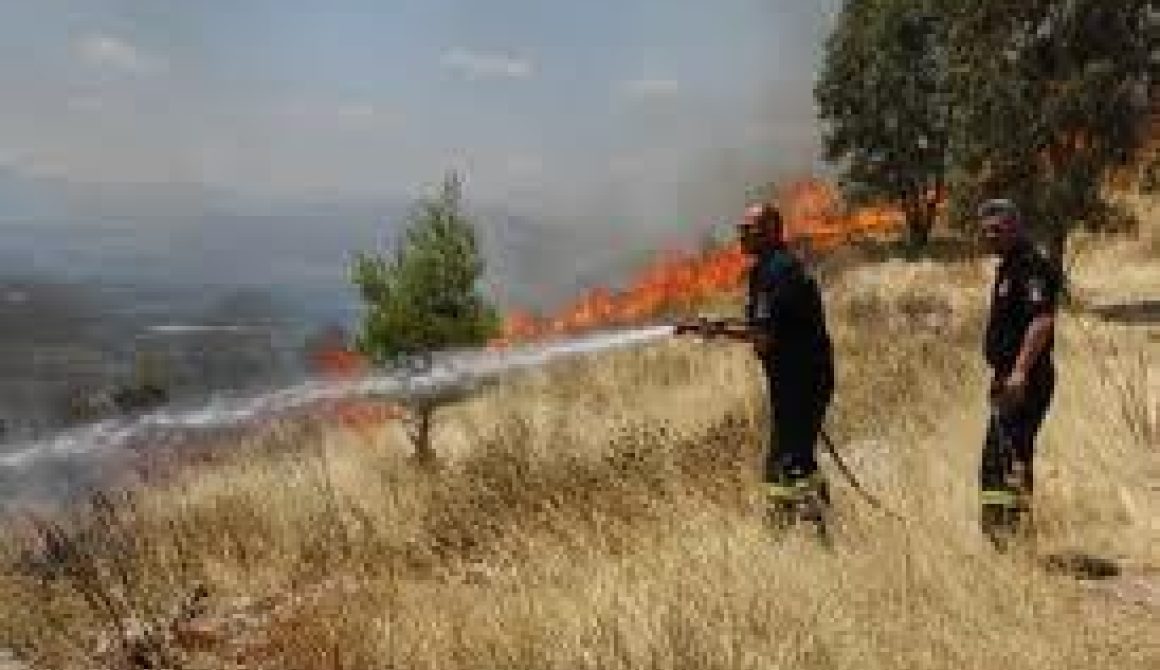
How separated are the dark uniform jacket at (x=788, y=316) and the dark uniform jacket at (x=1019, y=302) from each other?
877 millimetres

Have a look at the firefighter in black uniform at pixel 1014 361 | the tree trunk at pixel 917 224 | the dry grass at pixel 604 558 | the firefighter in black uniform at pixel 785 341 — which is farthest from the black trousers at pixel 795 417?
the tree trunk at pixel 917 224

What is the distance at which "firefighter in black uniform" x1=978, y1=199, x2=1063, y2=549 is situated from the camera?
9.59 m

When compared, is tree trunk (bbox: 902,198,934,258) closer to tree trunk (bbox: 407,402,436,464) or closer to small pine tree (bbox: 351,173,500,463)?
small pine tree (bbox: 351,173,500,463)

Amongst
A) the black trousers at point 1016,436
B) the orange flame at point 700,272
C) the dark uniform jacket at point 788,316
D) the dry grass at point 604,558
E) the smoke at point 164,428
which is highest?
the dark uniform jacket at point 788,316

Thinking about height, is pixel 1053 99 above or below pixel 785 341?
above

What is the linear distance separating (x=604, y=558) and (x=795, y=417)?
190 cm

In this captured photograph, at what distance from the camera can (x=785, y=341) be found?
32.8ft

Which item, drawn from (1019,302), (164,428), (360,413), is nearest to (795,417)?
(1019,302)

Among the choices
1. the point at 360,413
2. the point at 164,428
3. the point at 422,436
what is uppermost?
the point at 422,436

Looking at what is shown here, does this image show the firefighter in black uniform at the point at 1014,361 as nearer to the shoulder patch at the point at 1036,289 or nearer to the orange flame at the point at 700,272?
the shoulder patch at the point at 1036,289

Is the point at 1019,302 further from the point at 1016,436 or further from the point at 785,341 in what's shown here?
the point at 785,341

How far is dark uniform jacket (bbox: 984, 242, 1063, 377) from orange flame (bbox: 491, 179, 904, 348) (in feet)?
142

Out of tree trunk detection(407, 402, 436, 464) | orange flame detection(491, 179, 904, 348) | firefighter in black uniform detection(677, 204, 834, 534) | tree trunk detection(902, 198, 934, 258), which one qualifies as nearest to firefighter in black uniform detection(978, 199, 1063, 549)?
firefighter in black uniform detection(677, 204, 834, 534)

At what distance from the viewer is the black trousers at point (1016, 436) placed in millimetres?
9742
